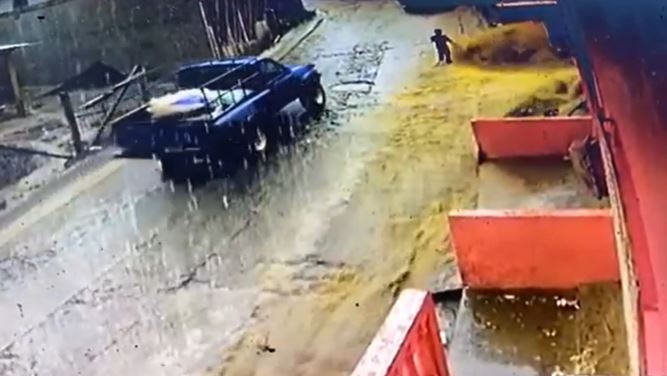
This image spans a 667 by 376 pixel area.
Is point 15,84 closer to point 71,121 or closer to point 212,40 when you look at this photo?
point 71,121

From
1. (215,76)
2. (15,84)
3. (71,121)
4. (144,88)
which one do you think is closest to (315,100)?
(215,76)

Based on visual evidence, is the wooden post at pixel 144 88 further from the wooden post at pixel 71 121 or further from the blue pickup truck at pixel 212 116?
the wooden post at pixel 71 121

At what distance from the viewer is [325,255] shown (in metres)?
1.57

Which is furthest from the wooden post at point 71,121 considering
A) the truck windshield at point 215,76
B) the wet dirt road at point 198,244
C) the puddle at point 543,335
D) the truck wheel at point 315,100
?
the puddle at point 543,335

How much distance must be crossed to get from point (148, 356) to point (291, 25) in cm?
61

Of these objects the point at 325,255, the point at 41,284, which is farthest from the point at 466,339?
the point at 41,284

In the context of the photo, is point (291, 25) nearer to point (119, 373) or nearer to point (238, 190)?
point (238, 190)

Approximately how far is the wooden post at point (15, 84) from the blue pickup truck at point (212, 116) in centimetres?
21

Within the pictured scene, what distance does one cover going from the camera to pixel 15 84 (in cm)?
168

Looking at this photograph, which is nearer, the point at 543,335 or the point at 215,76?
the point at 543,335

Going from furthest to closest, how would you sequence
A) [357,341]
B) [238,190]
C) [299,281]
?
1. [238,190]
2. [299,281]
3. [357,341]

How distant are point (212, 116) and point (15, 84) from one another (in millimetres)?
408

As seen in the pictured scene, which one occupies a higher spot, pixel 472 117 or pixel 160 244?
pixel 472 117

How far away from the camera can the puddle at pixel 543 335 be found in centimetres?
140
